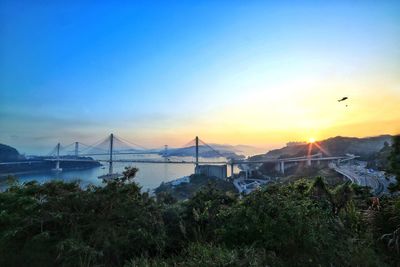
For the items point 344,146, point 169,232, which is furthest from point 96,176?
point 344,146

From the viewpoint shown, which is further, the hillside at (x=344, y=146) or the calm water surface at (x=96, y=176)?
the hillside at (x=344, y=146)

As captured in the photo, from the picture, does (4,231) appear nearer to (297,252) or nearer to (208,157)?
(297,252)

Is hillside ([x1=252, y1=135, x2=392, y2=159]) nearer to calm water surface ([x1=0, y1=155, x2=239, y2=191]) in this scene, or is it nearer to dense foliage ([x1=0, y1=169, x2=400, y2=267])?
calm water surface ([x1=0, y1=155, x2=239, y2=191])

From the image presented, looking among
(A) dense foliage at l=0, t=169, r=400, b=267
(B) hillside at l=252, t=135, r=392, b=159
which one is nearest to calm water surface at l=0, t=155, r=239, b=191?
(A) dense foliage at l=0, t=169, r=400, b=267

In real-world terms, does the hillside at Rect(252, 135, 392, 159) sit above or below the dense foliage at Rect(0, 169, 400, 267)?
above

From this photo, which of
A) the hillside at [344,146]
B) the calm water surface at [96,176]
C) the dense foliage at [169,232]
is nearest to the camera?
the dense foliage at [169,232]

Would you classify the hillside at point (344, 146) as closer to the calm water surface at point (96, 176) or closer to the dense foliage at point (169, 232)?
the calm water surface at point (96, 176)

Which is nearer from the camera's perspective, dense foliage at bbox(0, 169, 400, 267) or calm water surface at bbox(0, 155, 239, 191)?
dense foliage at bbox(0, 169, 400, 267)

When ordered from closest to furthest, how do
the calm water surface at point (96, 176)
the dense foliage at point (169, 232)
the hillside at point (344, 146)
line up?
the dense foliage at point (169, 232)
the calm water surface at point (96, 176)
the hillside at point (344, 146)

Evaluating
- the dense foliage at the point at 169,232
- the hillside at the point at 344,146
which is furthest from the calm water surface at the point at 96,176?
the hillside at the point at 344,146
